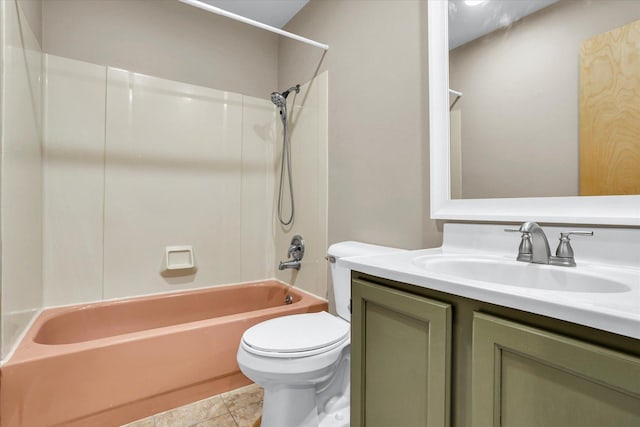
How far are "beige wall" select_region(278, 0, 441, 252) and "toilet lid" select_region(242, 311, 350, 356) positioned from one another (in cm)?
49

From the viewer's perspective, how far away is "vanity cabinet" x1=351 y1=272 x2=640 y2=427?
0.51 metres

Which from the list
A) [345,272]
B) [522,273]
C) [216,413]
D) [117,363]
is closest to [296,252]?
[345,272]

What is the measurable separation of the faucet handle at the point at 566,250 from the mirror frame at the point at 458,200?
0.05m

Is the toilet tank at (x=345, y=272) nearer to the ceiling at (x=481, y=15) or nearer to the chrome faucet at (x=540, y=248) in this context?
the chrome faucet at (x=540, y=248)

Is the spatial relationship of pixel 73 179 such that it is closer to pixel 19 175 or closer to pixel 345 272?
pixel 19 175

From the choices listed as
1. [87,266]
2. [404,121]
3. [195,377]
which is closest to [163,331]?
[195,377]

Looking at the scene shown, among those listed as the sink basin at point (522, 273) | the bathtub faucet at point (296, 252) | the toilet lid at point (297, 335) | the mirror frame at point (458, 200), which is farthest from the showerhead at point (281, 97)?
the sink basin at point (522, 273)

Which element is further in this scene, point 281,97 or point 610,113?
point 281,97

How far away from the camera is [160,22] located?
2180mm

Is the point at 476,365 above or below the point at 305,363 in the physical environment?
above

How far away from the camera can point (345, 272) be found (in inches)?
60.6

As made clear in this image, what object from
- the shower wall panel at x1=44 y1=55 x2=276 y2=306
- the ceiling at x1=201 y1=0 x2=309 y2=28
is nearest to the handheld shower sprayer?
the shower wall panel at x1=44 y1=55 x2=276 y2=306

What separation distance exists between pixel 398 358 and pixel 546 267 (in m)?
0.48

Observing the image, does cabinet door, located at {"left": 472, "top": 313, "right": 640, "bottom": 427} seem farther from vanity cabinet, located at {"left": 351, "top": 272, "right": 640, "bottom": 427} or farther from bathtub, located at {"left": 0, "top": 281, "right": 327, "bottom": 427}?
bathtub, located at {"left": 0, "top": 281, "right": 327, "bottom": 427}
